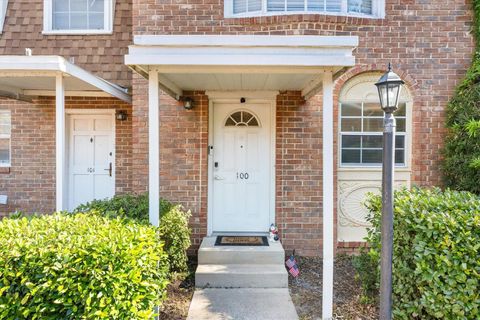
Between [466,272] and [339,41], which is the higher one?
[339,41]

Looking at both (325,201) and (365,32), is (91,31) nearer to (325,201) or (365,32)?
(365,32)

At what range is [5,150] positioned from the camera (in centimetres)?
638

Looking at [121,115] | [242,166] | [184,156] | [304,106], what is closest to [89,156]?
[121,115]

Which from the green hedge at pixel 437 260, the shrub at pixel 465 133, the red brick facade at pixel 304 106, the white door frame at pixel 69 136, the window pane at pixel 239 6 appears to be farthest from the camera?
the white door frame at pixel 69 136

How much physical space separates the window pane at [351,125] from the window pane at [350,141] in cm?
14

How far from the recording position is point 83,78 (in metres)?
4.65

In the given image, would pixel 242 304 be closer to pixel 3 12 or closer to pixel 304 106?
pixel 304 106

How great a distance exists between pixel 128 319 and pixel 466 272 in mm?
2765

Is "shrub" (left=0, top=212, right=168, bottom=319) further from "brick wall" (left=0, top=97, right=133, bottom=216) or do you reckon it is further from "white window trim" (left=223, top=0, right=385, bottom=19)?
"white window trim" (left=223, top=0, right=385, bottom=19)

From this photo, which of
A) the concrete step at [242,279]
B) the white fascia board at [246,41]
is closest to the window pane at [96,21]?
the white fascia board at [246,41]

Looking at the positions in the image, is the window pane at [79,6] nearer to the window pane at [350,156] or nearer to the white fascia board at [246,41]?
the white fascia board at [246,41]

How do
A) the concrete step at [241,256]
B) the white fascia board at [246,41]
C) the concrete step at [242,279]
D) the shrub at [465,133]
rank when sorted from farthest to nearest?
the shrub at [465,133]
the concrete step at [241,256]
the concrete step at [242,279]
the white fascia board at [246,41]

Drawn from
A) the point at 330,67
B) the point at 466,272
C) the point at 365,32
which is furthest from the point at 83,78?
the point at 466,272

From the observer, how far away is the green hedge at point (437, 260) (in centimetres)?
277
